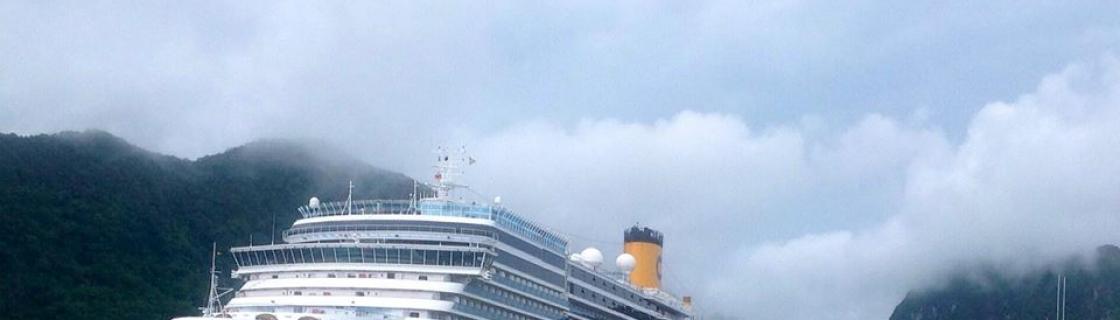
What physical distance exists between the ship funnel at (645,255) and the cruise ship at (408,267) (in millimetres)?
17218

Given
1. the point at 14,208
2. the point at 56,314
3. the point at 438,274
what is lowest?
the point at 438,274

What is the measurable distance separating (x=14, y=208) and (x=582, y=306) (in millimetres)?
52585

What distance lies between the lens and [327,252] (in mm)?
49969

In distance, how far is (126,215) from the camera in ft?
336

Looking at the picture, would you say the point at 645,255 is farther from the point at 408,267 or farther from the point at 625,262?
the point at 408,267

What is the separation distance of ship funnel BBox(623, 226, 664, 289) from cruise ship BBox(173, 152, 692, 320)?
1722 cm

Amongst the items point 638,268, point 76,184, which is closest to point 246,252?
point 638,268

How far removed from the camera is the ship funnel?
7475 centimetres

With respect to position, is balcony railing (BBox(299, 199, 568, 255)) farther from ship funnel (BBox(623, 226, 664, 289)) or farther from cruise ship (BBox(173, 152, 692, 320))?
ship funnel (BBox(623, 226, 664, 289))

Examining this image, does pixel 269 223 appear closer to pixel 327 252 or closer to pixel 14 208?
pixel 14 208

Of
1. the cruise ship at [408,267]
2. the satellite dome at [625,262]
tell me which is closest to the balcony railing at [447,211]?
the cruise ship at [408,267]

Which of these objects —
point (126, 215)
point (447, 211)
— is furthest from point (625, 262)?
point (126, 215)

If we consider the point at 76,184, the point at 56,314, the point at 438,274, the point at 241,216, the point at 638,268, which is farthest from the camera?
the point at 241,216

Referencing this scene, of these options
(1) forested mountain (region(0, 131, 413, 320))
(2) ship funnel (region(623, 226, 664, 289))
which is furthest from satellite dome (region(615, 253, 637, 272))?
(1) forested mountain (region(0, 131, 413, 320))
